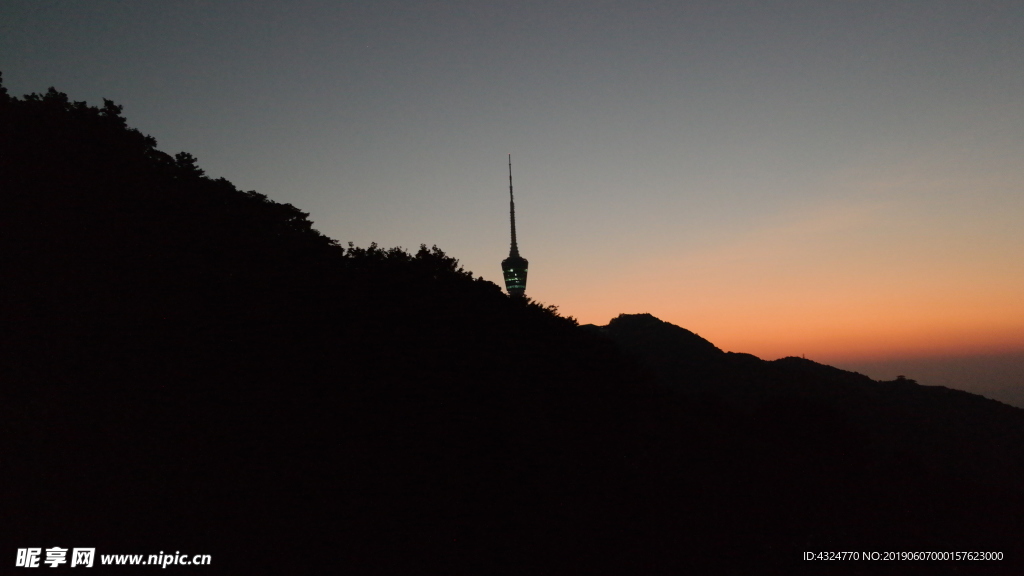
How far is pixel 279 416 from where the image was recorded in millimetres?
16719

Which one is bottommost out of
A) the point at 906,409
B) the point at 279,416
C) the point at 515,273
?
the point at 906,409

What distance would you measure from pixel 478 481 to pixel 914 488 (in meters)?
66.4

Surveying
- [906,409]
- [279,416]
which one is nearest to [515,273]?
[279,416]

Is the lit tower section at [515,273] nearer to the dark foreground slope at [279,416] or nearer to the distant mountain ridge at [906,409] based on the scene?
the distant mountain ridge at [906,409]

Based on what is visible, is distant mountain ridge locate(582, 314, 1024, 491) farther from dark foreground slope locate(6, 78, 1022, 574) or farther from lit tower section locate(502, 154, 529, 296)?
dark foreground slope locate(6, 78, 1022, 574)

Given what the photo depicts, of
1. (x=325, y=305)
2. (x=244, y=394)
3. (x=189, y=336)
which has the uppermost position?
(x=325, y=305)

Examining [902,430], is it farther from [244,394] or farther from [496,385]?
[244,394]

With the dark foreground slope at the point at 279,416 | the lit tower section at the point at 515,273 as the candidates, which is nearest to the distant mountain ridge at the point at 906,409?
the lit tower section at the point at 515,273

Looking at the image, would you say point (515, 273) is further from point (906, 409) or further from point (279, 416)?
point (906, 409)

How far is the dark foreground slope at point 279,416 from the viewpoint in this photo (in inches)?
514

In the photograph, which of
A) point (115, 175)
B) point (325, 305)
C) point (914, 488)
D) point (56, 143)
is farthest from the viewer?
point (914, 488)

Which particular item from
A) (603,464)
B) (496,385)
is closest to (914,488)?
(603,464)

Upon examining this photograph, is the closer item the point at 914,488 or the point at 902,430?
the point at 914,488

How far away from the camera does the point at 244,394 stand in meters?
16.6
